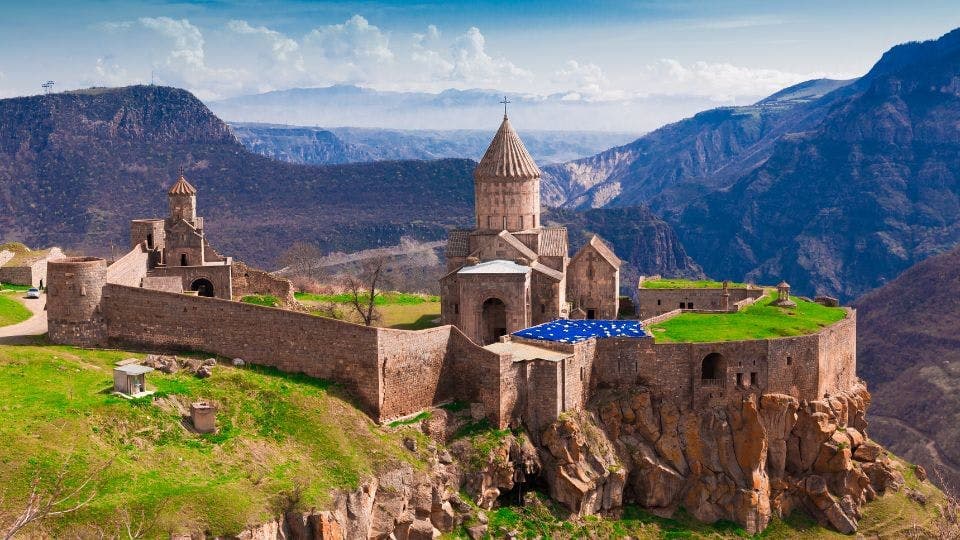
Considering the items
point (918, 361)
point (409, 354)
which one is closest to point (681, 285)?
point (409, 354)

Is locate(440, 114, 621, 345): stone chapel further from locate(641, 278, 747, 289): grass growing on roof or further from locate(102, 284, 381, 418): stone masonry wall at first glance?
locate(102, 284, 381, 418): stone masonry wall

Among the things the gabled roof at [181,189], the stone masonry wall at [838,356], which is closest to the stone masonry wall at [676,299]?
the stone masonry wall at [838,356]

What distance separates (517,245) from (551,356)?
35.7 feet

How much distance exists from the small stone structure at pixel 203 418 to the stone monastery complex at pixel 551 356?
16.5ft

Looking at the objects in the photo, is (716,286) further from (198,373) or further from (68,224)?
(68,224)

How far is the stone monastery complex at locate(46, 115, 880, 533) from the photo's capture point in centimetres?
3953

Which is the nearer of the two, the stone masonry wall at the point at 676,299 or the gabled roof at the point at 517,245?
the gabled roof at the point at 517,245

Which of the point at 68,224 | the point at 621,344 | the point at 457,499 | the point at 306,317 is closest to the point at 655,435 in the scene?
the point at 621,344

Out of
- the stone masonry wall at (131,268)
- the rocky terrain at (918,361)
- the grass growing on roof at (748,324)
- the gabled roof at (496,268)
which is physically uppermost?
the stone masonry wall at (131,268)

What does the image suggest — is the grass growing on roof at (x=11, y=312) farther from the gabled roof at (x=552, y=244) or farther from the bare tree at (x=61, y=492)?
the gabled roof at (x=552, y=244)

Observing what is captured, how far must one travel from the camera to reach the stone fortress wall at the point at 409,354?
39.1m

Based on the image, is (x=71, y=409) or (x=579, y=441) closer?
(x=71, y=409)

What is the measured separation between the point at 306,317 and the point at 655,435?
1539 cm

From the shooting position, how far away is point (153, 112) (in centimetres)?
16388
